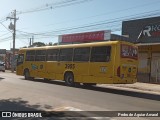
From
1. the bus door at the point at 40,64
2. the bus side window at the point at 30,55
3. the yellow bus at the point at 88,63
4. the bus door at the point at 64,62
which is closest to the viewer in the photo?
the yellow bus at the point at 88,63

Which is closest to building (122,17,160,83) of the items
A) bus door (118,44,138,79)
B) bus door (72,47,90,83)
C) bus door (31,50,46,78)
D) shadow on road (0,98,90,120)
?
bus door (118,44,138,79)

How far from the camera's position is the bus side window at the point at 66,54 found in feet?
77.6

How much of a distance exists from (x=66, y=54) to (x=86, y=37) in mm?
13106

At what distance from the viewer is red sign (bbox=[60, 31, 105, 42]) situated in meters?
35.0

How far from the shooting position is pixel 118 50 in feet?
64.0

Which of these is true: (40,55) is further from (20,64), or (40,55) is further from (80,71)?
(80,71)

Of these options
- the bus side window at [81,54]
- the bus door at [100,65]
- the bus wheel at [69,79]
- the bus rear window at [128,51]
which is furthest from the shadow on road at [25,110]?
the bus wheel at [69,79]

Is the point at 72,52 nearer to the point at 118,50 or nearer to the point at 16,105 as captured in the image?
the point at 118,50

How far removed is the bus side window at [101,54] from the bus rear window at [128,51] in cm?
80

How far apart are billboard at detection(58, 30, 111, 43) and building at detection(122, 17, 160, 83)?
264 centimetres

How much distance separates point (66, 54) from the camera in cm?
2412

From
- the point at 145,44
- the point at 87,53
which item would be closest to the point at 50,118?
the point at 87,53

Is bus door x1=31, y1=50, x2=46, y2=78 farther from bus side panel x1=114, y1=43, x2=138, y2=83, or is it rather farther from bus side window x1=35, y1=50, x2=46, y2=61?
bus side panel x1=114, y1=43, x2=138, y2=83

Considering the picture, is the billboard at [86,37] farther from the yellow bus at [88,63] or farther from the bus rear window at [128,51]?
the bus rear window at [128,51]
